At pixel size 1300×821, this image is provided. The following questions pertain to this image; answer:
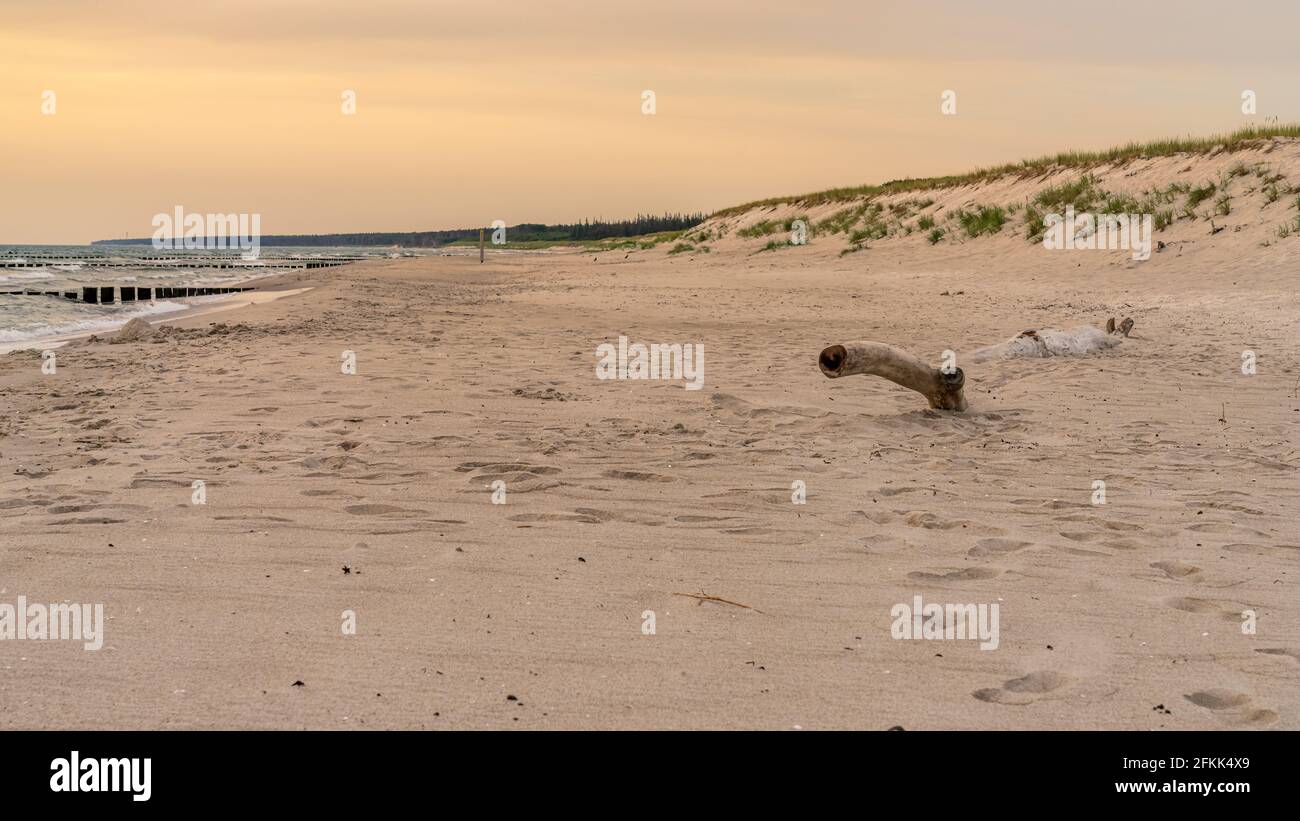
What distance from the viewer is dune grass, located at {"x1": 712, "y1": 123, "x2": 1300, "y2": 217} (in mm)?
23609

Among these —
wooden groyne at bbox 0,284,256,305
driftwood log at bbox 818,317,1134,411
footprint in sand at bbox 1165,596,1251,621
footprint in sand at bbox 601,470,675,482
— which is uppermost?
wooden groyne at bbox 0,284,256,305

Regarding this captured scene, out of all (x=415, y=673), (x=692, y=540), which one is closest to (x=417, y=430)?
(x=692, y=540)

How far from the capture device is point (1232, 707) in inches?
128

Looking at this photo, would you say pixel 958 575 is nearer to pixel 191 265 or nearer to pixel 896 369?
pixel 896 369

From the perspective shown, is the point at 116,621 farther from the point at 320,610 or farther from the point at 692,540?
the point at 692,540

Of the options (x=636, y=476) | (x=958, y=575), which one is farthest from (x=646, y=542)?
(x=958, y=575)

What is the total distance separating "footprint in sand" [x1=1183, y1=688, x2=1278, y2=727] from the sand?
0.05 ft

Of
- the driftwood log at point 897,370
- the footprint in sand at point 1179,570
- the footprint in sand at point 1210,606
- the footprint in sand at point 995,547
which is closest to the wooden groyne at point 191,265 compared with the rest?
the driftwood log at point 897,370

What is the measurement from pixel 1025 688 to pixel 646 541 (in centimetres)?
197

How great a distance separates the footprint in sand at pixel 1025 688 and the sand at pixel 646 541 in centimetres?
1

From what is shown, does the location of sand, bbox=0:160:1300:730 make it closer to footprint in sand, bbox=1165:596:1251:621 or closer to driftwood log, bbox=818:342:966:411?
footprint in sand, bbox=1165:596:1251:621

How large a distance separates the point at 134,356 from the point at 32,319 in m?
8.63

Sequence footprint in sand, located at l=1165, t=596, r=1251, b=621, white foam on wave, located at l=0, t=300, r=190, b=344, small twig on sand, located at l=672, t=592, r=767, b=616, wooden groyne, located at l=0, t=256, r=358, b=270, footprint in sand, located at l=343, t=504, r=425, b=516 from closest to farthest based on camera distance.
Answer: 1. footprint in sand, located at l=1165, t=596, r=1251, b=621
2. small twig on sand, located at l=672, t=592, r=767, b=616
3. footprint in sand, located at l=343, t=504, r=425, b=516
4. white foam on wave, located at l=0, t=300, r=190, b=344
5. wooden groyne, located at l=0, t=256, r=358, b=270

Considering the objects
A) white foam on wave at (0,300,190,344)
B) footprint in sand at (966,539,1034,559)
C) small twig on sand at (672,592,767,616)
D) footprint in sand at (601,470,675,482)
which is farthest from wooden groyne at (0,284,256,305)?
footprint in sand at (966,539,1034,559)
